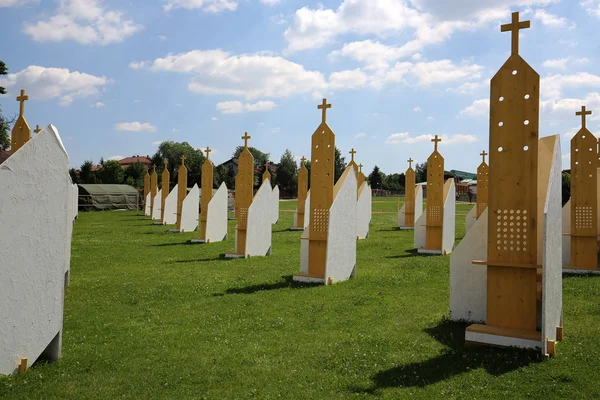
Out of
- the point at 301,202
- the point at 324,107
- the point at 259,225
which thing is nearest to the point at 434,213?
the point at 259,225

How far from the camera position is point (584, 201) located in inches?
413

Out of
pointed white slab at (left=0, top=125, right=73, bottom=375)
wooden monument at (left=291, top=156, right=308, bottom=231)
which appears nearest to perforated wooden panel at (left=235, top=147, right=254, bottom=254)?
pointed white slab at (left=0, top=125, right=73, bottom=375)

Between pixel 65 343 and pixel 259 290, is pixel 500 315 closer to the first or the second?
pixel 259 290

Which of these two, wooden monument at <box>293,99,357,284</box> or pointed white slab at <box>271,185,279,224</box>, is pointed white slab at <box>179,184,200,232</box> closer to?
pointed white slab at <box>271,185,279,224</box>

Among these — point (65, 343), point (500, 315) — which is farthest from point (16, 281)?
point (500, 315)

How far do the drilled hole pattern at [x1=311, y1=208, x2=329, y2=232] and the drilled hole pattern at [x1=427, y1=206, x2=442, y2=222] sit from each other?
6001 millimetres

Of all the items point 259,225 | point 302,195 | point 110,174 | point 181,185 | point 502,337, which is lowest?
point 502,337

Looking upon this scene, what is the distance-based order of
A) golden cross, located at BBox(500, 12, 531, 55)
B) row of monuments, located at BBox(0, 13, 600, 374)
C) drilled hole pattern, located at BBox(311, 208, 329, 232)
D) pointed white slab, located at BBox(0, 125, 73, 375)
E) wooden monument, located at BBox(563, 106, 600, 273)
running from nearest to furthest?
1. pointed white slab, located at BBox(0, 125, 73, 375)
2. row of monuments, located at BBox(0, 13, 600, 374)
3. golden cross, located at BBox(500, 12, 531, 55)
4. drilled hole pattern, located at BBox(311, 208, 329, 232)
5. wooden monument, located at BBox(563, 106, 600, 273)

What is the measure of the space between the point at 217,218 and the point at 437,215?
8271 mm

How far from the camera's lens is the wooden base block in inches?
202

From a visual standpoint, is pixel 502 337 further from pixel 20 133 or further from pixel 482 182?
pixel 482 182

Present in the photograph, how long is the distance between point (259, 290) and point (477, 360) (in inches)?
182

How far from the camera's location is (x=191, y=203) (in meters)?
22.8

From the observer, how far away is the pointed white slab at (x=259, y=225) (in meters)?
13.5
